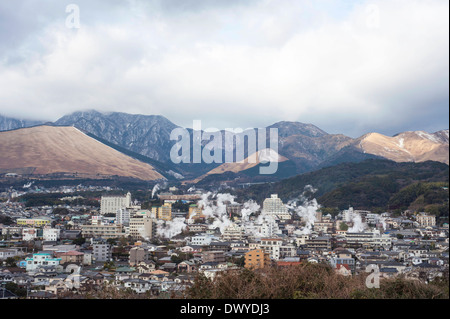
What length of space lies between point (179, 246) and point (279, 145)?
34.5 m

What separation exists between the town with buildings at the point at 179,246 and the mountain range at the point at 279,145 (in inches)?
270

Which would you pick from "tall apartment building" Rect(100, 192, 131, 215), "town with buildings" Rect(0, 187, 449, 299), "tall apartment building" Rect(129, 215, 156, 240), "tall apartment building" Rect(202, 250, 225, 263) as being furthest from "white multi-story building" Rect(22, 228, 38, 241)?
"tall apartment building" Rect(100, 192, 131, 215)

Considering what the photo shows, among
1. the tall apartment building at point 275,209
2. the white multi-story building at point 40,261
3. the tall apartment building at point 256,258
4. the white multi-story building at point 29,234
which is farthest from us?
the tall apartment building at point 275,209

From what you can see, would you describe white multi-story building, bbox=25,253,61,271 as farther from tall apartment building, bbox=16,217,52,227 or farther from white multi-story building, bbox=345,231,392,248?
white multi-story building, bbox=345,231,392,248

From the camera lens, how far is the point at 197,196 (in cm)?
2503

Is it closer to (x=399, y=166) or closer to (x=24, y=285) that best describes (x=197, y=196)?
(x=399, y=166)

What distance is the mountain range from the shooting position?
2725 centimetres

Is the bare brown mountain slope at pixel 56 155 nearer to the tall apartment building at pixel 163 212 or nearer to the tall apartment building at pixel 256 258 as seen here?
the tall apartment building at pixel 163 212

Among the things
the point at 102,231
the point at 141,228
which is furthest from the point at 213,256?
the point at 102,231

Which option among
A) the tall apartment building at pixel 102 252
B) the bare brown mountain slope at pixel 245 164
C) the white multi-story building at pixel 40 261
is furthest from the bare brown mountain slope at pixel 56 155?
the white multi-story building at pixel 40 261

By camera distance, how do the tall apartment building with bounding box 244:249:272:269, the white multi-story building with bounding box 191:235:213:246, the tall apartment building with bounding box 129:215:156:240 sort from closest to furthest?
the tall apartment building with bounding box 244:249:272:269, the white multi-story building with bounding box 191:235:213:246, the tall apartment building with bounding box 129:215:156:240

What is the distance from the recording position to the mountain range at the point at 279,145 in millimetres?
27250

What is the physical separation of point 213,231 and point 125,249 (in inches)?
172
